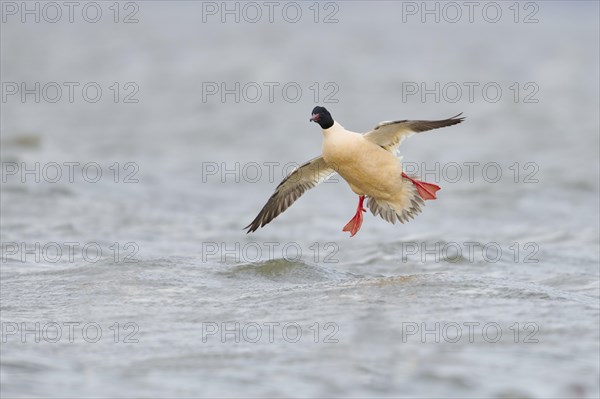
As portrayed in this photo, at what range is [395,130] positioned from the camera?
477 inches

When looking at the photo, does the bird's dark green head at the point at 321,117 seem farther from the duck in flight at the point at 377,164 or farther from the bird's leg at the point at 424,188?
the bird's leg at the point at 424,188

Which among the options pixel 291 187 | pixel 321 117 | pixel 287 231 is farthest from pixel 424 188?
pixel 287 231

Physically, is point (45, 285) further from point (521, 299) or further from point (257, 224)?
point (521, 299)

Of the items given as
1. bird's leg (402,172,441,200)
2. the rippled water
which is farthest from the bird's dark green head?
the rippled water

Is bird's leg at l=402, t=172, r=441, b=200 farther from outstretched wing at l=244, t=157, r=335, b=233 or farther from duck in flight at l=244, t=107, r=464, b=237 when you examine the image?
outstretched wing at l=244, t=157, r=335, b=233

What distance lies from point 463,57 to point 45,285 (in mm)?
32196

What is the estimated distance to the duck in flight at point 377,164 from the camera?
1196cm

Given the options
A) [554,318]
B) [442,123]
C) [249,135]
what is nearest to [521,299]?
[554,318]

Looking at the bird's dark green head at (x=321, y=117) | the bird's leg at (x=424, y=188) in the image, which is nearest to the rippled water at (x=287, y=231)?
the bird's leg at (x=424, y=188)

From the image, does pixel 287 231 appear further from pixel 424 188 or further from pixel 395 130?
pixel 395 130

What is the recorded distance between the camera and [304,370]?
28.9 ft

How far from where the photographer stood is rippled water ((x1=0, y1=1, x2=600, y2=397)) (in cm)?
894

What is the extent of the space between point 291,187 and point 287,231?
487cm

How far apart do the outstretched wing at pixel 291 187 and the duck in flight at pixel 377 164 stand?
0.03 metres
